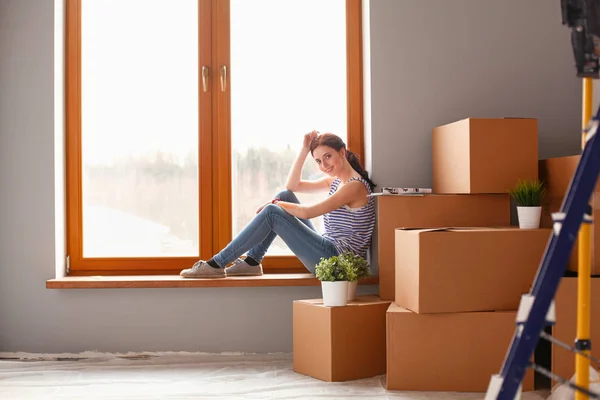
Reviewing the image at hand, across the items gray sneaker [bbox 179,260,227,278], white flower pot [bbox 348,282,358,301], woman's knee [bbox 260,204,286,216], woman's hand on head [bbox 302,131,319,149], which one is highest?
woman's hand on head [bbox 302,131,319,149]

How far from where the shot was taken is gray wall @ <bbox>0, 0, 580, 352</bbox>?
314 centimetres

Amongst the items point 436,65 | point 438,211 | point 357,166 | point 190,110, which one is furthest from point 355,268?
point 190,110

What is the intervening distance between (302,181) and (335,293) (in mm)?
772

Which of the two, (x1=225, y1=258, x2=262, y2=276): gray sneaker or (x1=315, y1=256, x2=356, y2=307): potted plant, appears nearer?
(x1=315, y1=256, x2=356, y2=307): potted plant

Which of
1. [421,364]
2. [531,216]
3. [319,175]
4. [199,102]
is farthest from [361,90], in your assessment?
[421,364]

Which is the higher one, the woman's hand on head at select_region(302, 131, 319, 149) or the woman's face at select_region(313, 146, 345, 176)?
the woman's hand on head at select_region(302, 131, 319, 149)

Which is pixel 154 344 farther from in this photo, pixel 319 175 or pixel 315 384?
pixel 319 175

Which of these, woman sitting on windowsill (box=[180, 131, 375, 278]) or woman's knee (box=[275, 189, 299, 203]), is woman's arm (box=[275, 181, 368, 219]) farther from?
woman's knee (box=[275, 189, 299, 203])

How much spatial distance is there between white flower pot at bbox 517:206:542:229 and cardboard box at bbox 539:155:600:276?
0.39 ft

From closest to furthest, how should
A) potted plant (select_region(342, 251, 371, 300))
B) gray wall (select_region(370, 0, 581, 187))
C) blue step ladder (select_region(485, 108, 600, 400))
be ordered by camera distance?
blue step ladder (select_region(485, 108, 600, 400)), potted plant (select_region(342, 251, 371, 300)), gray wall (select_region(370, 0, 581, 187))

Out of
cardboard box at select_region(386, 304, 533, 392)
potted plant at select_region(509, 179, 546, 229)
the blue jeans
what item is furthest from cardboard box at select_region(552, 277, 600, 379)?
the blue jeans

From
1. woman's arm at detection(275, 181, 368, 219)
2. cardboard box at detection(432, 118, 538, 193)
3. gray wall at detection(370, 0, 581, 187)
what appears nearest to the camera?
cardboard box at detection(432, 118, 538, 193)

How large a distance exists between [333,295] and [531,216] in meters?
0.83

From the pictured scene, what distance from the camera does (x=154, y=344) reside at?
315 centimetres
